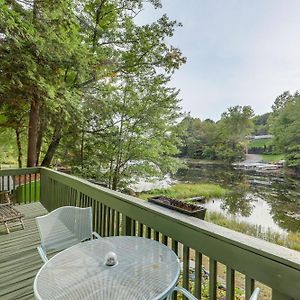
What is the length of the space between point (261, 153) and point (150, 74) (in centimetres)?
3049

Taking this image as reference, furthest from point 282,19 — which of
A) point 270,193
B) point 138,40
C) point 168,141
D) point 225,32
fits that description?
point 270,193

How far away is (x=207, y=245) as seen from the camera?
4.48ft

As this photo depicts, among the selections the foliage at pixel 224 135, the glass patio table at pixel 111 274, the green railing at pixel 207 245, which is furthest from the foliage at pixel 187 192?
the foliage at pixel 224 135

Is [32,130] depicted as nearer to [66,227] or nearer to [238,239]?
[66,227]

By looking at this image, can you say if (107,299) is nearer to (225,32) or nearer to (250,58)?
(225,32)

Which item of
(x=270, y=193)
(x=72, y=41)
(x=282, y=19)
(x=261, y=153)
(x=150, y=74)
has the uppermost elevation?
(x=282, y=19)

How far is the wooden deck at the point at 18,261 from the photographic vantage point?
2.22 m

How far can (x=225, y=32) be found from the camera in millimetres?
9852

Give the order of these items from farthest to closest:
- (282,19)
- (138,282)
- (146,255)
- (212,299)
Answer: (282,19)
(146,255)
(212,299)
(138,282)

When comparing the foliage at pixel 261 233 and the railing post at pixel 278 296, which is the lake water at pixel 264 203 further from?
the railing post at pixel 278 296

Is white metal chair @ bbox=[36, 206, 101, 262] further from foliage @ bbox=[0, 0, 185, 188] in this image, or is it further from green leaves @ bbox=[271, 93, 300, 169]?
green leaves @ bbox=[271, 93, 300, 169]

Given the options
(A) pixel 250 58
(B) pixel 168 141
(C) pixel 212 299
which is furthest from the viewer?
(A) pixel 250 58

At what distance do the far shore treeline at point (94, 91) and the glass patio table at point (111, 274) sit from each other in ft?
13.0

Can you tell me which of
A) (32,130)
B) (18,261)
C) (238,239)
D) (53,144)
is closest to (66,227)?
(18,261)
